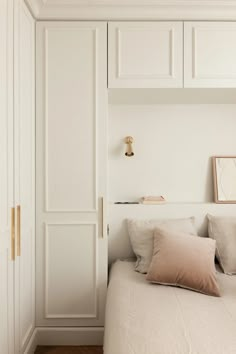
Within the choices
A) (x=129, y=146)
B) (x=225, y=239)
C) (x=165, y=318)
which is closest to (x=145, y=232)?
(x=225, y=239)

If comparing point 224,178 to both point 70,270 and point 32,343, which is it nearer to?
point 70,270

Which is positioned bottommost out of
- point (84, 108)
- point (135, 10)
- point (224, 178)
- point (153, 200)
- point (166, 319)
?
point (166, 319)

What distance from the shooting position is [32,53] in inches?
94.7

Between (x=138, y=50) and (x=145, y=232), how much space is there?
1385 millimetres

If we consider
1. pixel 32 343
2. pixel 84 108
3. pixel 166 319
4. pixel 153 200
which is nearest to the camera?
pixel 166 319

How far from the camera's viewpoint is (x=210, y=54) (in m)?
2.50

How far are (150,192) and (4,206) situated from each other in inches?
57.2

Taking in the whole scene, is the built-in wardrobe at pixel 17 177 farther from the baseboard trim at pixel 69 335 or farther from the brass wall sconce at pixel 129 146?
the brass wall sconce at pixel 129 146

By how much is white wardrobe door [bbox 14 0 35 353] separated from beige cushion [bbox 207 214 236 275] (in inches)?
55.1

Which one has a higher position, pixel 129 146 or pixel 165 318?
pixel 129 146

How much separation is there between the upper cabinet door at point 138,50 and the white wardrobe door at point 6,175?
0.84m

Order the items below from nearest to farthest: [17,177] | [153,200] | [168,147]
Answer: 1. [17,177]
2. [153,200]
3. [168,147]

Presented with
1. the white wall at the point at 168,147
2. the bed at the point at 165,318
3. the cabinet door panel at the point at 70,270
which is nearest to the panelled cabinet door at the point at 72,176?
the cabinet door panel at the point at 70,270

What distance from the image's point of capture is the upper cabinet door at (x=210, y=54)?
249 centimetres
